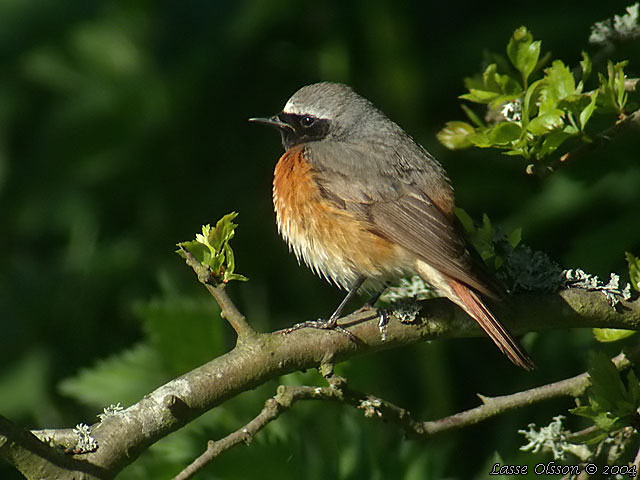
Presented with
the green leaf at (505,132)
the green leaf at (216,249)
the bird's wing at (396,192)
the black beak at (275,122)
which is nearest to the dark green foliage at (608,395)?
the green leaf at (505,132)

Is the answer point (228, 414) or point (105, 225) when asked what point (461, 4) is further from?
point (228, 414)

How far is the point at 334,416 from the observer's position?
4.24m

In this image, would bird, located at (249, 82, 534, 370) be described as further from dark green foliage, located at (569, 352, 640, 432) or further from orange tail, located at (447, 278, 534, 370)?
dark green foliage, located at (569, 352, 640, 432)

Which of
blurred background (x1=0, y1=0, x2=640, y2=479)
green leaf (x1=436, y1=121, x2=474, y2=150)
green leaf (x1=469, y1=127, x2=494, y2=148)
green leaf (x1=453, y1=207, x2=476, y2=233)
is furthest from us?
blurred background (x1=0, y1=0, x2=640, y2=479)

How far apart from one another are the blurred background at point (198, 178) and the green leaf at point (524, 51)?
4.02 ft

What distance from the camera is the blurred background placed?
4.64 metres

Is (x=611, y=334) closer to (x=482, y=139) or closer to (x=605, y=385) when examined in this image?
(x=605, y=385)

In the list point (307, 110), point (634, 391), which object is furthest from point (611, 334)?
point (307, 110)

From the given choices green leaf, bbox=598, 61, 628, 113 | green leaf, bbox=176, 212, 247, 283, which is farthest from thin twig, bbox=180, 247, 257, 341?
green leaf, bbox=598, 61, 628, 113

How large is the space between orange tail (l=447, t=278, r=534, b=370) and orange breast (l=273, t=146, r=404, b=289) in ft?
2.04

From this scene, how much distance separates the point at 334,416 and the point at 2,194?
2.81 metres

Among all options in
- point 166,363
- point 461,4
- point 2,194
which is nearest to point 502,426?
point 166,363

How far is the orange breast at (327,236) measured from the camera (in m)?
3.79

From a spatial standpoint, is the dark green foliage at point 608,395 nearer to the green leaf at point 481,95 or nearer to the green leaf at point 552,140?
the green leaf at point 552,140
